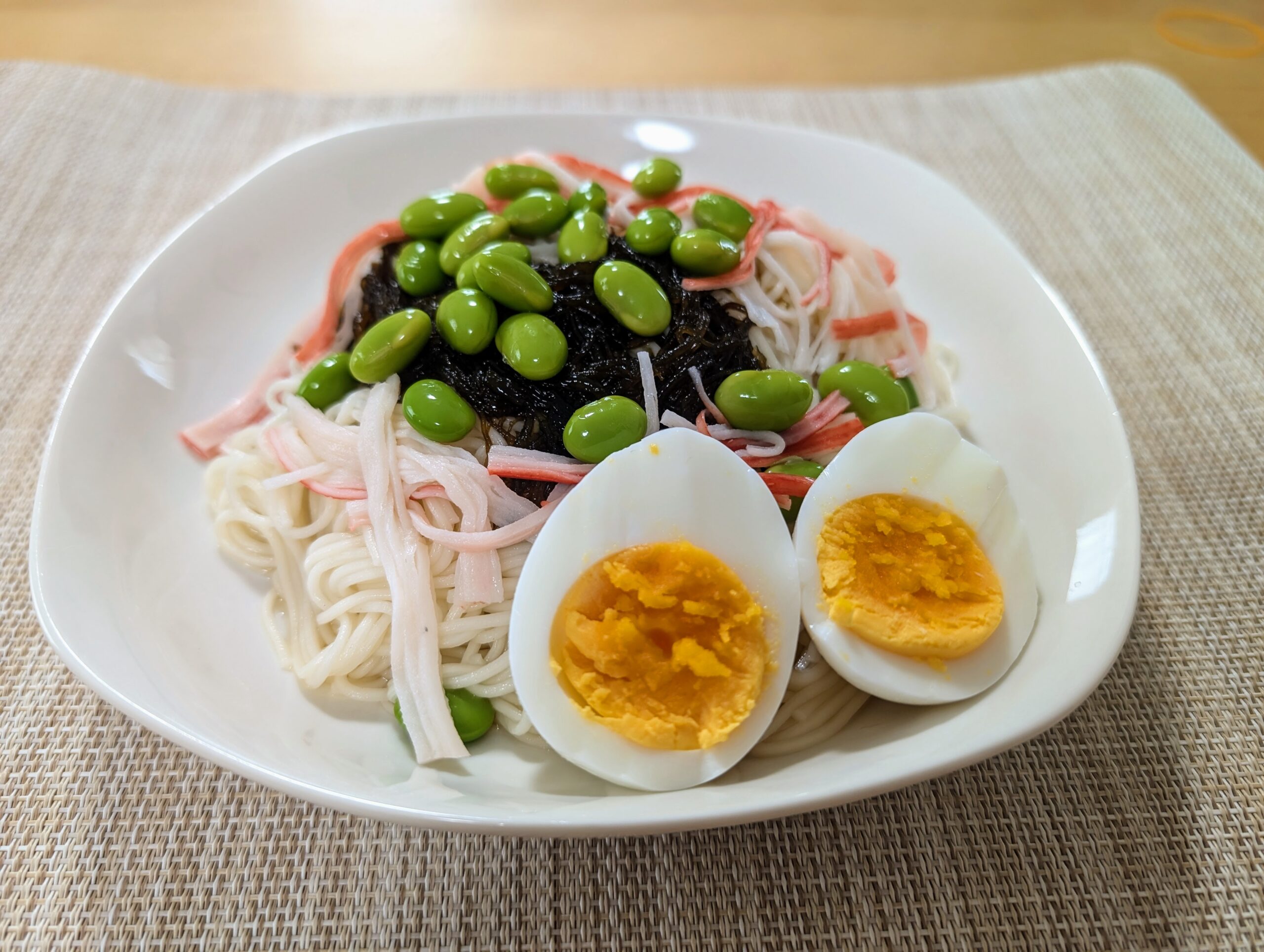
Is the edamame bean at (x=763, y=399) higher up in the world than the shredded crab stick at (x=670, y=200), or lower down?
lower down

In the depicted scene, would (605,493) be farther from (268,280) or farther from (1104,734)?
(268,280)

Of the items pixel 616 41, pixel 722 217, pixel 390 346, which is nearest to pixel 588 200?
pixel 722 217

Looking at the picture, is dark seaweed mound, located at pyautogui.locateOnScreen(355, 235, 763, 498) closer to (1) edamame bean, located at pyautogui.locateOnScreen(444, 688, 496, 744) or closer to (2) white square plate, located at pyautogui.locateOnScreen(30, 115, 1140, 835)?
(1) edamame bean, located at pyautogui.locateOnScreen(444, 688, 496, 744)

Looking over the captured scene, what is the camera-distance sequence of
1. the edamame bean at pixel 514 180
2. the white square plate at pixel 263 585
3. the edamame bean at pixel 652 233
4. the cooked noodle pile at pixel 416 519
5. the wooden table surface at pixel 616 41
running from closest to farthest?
the white square plate at pixel 263 585 < the cooked noodle pile at pixel 416 519 < the edamame bean at pixel 652 233 < the edamame bean at pixel 514 180 < the wooden table surface at pixel 616 41

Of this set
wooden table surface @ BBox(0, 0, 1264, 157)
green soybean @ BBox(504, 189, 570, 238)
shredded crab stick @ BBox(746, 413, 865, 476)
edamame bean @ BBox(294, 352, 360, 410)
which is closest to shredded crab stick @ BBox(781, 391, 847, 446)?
shredded crab stick @ BBox(746, 413, 865, 476)

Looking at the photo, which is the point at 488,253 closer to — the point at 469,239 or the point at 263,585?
the point at 469,239

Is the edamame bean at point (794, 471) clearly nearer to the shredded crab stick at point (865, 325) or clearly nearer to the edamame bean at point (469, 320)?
the shredded crab stick at point (865, 325)

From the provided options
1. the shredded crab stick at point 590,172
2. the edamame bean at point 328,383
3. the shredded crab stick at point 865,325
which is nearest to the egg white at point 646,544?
the shredded crab stick at point 865,325
